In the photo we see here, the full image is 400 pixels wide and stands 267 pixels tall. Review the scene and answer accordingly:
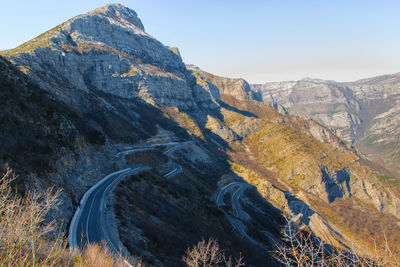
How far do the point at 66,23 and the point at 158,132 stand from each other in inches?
4600

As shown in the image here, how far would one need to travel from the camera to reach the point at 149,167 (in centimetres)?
6650

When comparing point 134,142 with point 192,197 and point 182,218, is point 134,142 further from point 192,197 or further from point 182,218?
point 182,218

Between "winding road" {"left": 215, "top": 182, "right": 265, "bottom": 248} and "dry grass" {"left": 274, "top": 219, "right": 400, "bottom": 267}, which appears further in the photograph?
"winding road" {"left": 215, "top": 182, "right": 265, "bottom": 248}

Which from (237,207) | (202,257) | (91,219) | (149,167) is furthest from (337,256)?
(237,207)

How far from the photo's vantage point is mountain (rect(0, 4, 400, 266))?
110ft

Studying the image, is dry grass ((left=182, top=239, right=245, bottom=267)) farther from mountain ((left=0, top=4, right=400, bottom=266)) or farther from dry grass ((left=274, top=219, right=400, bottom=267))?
dry grass ((left=274, top=219, right=400, bottom=267))

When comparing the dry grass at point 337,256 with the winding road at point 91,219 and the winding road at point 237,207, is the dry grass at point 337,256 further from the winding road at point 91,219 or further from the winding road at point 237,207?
the winding road at point 237,207

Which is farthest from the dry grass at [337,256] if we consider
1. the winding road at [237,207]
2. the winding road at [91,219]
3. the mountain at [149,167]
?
the winding road at [237,207]

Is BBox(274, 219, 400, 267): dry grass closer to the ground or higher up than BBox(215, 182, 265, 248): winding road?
higher up

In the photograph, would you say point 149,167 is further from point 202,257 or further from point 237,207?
point 237,207

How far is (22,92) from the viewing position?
43.6 m

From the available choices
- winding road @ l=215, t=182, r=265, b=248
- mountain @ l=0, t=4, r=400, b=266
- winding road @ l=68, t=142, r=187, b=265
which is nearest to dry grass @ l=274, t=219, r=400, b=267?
mountain @ l=0, t=4, r=400, b=266

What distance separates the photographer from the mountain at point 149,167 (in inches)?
1320

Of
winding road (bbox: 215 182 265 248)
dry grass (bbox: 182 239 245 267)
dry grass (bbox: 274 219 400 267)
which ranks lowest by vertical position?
winding road (bbox: 215 182 265 248)
